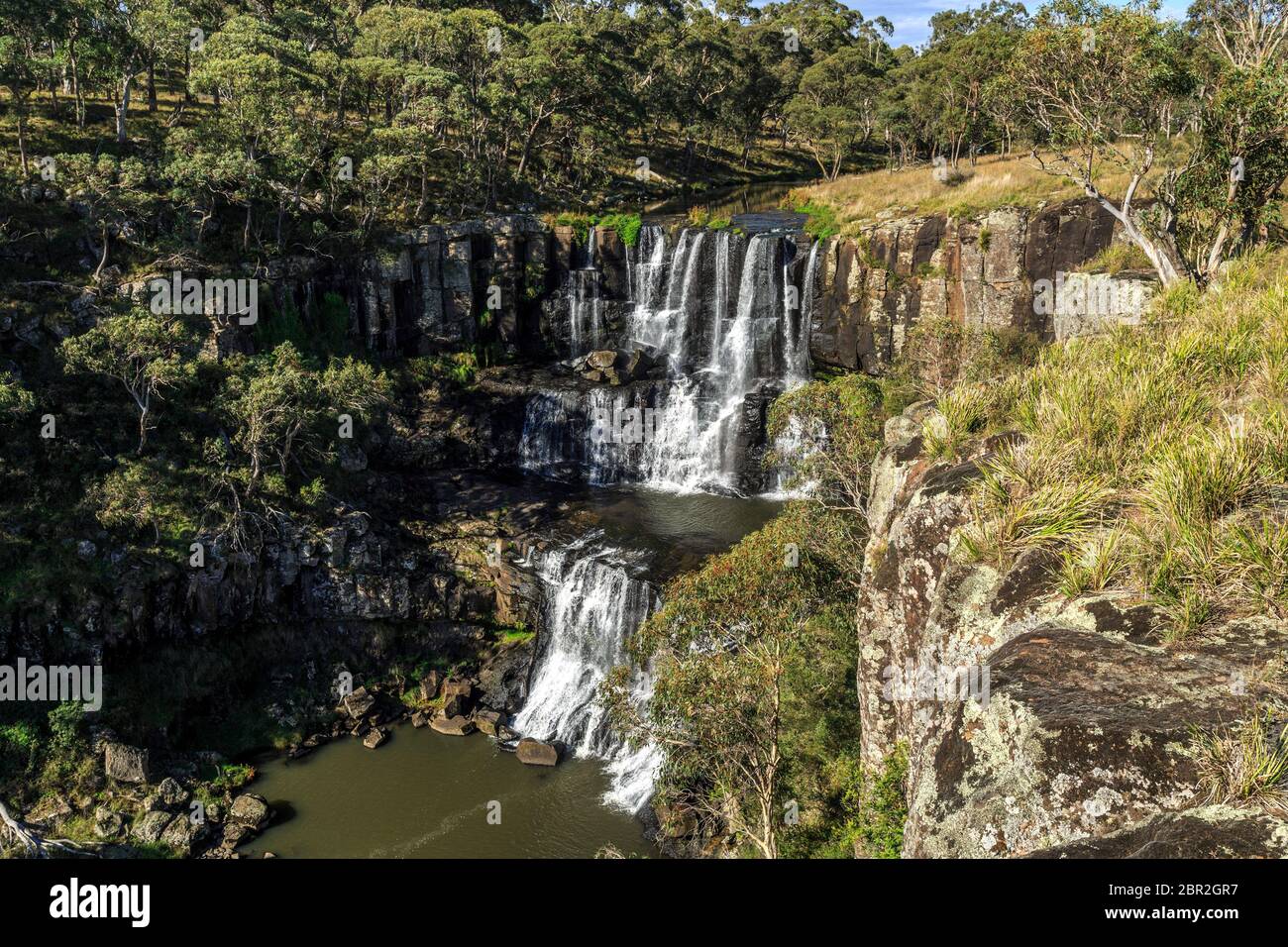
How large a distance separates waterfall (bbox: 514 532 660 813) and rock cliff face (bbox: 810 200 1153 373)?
1668cm

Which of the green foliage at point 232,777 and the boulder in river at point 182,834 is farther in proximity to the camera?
the green foliage at point 232,777

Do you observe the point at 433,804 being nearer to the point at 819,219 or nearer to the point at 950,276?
the point at 950,276

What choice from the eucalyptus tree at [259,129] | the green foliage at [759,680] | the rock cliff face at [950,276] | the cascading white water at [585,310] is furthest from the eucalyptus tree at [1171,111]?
the eucalyptus tree at [259,129]

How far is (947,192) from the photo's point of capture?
1550 inches

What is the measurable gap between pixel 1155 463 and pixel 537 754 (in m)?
20.3

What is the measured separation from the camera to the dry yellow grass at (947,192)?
113 ft

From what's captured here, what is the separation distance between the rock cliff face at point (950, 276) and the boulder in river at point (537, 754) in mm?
22231

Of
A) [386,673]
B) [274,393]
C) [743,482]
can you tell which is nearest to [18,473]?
[274,393]

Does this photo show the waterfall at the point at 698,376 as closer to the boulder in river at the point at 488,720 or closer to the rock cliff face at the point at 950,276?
the rock cliff face at the point at 950,276

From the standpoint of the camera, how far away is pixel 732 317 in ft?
131

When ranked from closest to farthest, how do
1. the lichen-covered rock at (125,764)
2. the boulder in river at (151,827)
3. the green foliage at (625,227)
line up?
the boulder in river at (151,827) < the lichen-covered rock at (125,764) < the green foliage at (625,227)

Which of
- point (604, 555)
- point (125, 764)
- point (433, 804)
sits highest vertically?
point (604, 555)

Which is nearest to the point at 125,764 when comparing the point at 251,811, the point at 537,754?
the point at 251,811

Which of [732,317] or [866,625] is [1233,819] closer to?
[866,625]
